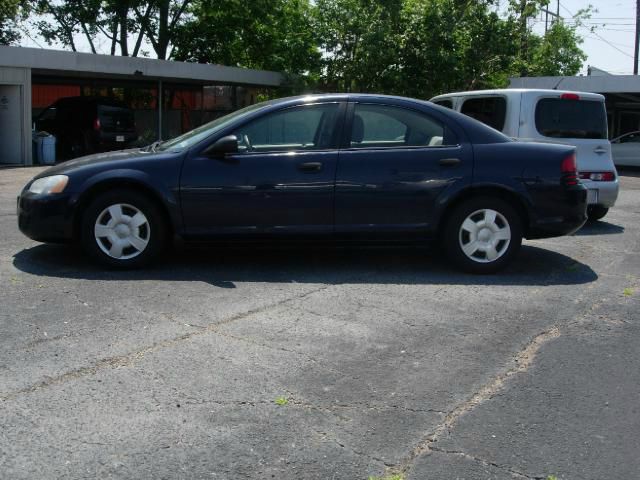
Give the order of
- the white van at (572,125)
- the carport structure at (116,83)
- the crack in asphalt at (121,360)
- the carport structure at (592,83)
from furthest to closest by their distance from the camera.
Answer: the carport structure at (592,83), the carport structure at (116,83), the white van at (572,125), the crack in asphalt at (121,360)

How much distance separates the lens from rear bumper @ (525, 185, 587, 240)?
6.80 meters

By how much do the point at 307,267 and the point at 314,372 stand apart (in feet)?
8.92

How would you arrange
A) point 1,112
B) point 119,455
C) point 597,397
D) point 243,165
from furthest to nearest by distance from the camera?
point 1,112
point 243,165
point 597,397
point 119,455

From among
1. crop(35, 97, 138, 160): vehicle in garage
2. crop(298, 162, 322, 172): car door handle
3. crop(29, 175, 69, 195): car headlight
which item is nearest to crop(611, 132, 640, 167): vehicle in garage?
crop(35, 97, 138, 160): vehicle in garage

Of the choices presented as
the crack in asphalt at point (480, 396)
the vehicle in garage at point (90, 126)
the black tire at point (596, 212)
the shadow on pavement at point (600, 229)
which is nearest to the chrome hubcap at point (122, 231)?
the crack in asphalt at point (480, 396)

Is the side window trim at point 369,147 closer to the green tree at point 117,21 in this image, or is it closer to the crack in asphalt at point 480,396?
the crack in asphalt at point 480,396

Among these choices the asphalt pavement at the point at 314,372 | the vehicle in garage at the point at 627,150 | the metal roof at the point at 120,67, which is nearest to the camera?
the asphalt pavement at the point at 314,372

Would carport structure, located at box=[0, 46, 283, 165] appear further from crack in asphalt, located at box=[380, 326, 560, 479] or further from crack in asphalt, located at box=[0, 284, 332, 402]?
crack in asphalt, located at box=[380, 326, 560, 479]

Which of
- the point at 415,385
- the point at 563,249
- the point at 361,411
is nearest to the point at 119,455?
the point at 361,411

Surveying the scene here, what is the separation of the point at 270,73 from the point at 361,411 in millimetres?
23127

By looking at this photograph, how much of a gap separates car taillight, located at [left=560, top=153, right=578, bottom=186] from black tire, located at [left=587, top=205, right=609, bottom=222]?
3.59 metres

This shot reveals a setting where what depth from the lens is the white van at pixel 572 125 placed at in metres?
9.52

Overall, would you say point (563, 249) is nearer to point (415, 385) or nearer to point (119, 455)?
point (415, 385)

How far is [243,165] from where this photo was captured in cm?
654
